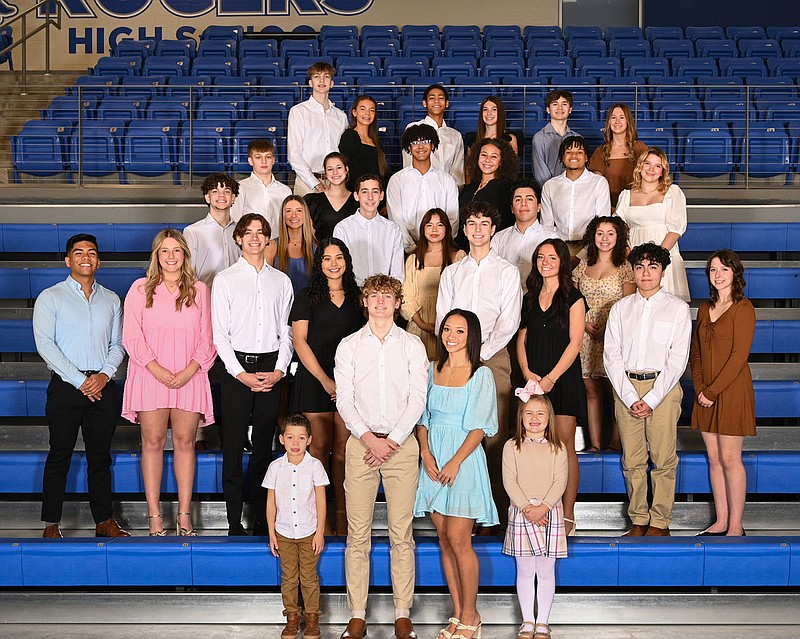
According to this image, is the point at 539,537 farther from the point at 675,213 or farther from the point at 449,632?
the point at 675,213

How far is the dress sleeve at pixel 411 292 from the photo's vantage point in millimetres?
4703

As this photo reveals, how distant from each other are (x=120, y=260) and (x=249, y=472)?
8.45ft

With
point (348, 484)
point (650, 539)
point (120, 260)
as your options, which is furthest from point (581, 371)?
point (120, 260)

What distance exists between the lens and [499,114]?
18.5ft

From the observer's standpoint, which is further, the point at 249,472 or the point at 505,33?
the point at 505,33

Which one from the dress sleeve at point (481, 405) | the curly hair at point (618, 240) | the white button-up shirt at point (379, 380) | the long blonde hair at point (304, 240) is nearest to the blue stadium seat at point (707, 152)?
the curly hair at point (618, 240)

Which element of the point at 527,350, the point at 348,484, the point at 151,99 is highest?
the point at 151,99

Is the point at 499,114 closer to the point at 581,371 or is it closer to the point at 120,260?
the point at 581,371

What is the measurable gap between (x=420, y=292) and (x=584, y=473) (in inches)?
47.5

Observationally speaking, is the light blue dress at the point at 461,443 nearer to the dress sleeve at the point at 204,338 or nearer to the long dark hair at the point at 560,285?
the long dark hair at the point at 560,285

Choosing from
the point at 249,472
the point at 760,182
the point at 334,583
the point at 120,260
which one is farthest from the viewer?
the point at 760,182

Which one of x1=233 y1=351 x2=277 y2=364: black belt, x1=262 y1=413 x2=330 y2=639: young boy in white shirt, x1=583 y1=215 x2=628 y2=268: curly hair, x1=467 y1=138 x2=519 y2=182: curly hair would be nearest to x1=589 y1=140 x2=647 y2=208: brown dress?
x1=467 y1=138 x2=519 y2=182: curly hair

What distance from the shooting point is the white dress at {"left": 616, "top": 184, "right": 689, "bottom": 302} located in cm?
508

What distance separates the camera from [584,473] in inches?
183
